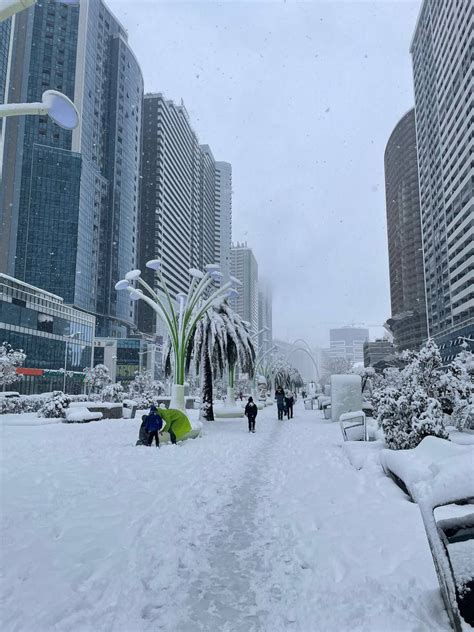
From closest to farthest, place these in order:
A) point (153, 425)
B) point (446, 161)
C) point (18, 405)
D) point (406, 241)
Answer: point (153, 425)
point (18, 405)
point (446, 161)
point (406, 241)

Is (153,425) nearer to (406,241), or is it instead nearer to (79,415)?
(79,415)

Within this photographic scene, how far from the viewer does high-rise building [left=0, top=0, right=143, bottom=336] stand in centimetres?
8994

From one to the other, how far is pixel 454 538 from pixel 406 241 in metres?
139

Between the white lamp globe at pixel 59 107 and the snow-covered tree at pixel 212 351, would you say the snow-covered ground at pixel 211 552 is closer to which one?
the white lamp globe at pixel 59 107

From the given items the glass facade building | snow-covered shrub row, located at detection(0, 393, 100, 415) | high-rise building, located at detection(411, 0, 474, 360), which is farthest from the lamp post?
high-rise building, located at detection(411, 0, 474, 360)

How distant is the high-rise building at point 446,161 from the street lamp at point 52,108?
62756mm

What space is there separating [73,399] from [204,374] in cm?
2435

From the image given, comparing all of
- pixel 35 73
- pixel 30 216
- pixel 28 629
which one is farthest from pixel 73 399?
pixel 35 73

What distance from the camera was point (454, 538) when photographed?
9.82 ft

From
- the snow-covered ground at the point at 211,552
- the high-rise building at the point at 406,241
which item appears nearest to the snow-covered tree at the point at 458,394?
the snow-covered ground at the point at 211,552

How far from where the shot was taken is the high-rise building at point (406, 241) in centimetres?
12156

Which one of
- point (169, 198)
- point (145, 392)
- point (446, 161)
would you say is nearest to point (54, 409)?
point (145, 392)

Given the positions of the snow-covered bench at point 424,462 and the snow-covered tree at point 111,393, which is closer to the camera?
the snow-covered bench at point 424,462

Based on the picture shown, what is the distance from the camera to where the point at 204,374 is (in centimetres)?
1988
